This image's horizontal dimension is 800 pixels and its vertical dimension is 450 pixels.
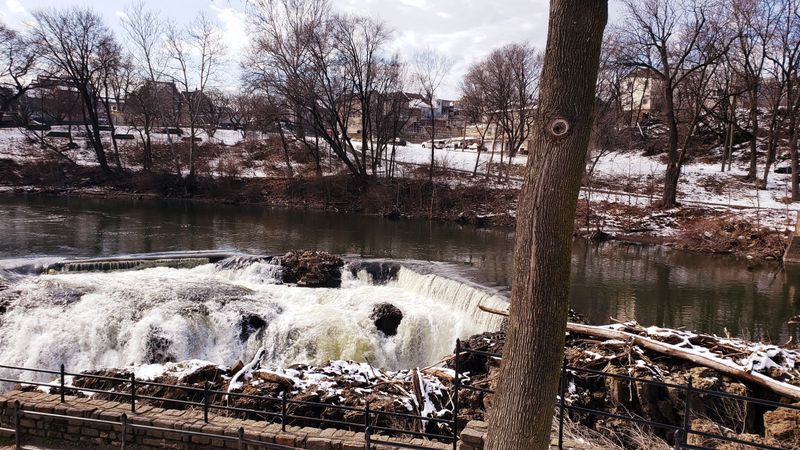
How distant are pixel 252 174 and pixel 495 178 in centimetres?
1797

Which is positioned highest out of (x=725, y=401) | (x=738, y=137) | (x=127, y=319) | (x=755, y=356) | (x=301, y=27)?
(x=301, y=27)

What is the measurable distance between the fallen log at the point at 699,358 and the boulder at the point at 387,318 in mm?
5067

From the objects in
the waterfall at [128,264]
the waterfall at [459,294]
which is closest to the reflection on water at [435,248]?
the waterfall at [459,294]

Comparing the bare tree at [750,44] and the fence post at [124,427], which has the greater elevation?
the bare tree at [750,44]

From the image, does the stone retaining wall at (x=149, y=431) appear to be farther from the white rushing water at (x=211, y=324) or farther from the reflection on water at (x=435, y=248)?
the reflection on water at (x=435, y=248)

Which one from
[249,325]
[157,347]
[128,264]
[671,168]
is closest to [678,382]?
[249,325]

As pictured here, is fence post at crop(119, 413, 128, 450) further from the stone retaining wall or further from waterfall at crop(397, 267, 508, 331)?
waterfall at crop(397, 267, 508, 331)

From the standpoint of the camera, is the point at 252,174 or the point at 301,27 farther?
the point at 252,174

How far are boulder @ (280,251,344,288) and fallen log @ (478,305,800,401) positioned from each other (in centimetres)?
908

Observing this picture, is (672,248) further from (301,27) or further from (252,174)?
(252,174)

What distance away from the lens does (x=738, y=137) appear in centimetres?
4094

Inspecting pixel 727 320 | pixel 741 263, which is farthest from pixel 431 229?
pixel 727 320

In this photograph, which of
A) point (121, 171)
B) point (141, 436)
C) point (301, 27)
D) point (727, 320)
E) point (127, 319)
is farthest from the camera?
point (121, 171)

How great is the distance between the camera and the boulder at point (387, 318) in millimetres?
13177
